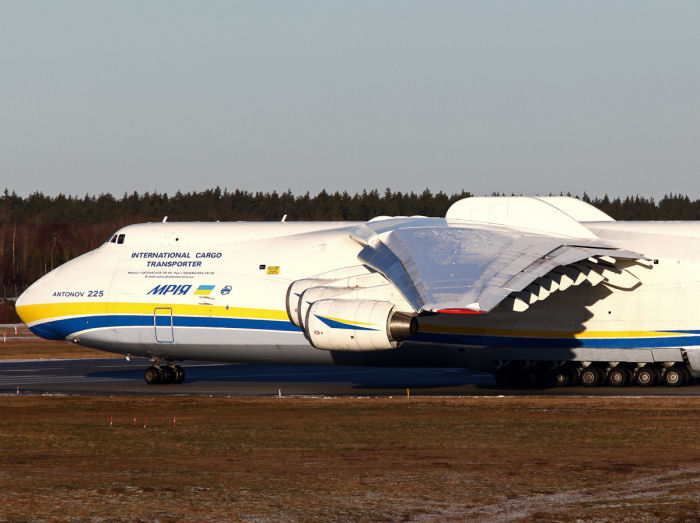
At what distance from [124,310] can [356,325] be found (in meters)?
6.80

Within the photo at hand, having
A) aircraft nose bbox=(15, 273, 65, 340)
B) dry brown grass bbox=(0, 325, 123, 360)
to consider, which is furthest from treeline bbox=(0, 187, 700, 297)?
aircraft nose bbox=(15, 273, 65, 340)

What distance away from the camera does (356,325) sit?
2089cm

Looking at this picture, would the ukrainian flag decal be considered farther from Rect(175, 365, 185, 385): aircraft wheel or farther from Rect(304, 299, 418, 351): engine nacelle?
Rect(304, 299, 418, 351): engine nacelle

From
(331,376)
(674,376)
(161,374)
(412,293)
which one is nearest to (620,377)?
(674,376)

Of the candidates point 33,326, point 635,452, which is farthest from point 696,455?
point 33,326

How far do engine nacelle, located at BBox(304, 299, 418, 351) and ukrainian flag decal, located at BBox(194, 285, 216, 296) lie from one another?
348 cm

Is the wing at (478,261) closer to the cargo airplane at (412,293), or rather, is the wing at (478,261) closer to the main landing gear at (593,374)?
the cargo airplane at (412,293)

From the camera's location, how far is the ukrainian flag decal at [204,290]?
24.3 m

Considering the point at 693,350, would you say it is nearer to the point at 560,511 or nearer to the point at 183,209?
the point at 560,511

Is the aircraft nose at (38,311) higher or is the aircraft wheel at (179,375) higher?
the aircraft nose at (38,311)

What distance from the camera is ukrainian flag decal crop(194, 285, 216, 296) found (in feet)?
79.8

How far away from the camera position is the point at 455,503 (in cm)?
1065

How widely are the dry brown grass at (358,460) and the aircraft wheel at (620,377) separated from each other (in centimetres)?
270

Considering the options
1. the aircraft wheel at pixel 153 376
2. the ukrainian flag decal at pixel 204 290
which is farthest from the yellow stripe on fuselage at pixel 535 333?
the aircraft wheel at pixel 153 376
